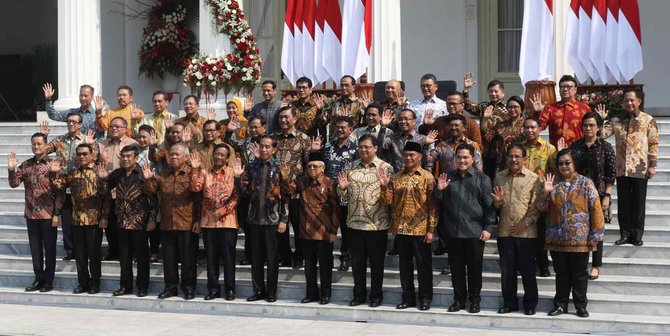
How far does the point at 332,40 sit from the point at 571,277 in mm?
6732

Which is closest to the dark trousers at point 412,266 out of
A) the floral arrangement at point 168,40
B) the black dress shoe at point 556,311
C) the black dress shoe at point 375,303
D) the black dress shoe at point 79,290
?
the black dress shoe at point 375,303

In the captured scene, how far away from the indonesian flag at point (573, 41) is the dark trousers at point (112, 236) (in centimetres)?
661

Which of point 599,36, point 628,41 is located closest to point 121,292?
point 599,36

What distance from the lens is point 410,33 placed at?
2186 centimetres

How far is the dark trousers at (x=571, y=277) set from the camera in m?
12.3

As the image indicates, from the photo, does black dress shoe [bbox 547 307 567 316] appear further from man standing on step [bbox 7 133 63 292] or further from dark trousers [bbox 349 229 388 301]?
man standing on step [bbox 7 133 63 292]

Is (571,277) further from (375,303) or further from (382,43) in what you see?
(382,43)

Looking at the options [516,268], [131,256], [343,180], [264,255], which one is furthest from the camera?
[131,256]

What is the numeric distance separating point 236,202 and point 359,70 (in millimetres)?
4281

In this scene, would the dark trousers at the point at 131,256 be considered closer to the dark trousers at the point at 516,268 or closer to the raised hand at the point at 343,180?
the raised hand at the point at 343,180

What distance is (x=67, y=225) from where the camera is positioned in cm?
1541

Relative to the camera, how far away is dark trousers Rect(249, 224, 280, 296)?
13.7 metres

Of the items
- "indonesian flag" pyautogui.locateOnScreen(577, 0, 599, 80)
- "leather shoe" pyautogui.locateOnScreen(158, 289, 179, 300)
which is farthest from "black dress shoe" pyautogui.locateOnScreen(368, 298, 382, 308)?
"indonesian flag" pyautogui.locateOnScreen(577, 0, 599, 80)

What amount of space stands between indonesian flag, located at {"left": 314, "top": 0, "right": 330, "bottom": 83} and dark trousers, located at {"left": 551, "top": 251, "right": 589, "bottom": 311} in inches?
249
